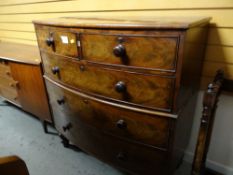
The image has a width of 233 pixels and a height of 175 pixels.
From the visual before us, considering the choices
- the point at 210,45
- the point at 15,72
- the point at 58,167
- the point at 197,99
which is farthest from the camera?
the point at 15,72

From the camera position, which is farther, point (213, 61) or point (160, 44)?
point (213, 61)

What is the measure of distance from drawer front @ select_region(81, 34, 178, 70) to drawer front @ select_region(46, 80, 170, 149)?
28 cm

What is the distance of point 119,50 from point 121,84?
18cm

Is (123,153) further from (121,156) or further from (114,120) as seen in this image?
(114,120)

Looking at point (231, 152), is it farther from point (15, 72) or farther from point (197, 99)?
point (15, 72)

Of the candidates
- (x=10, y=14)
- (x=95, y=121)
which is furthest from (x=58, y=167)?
(x=10, y=14)

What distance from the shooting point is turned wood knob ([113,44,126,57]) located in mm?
877

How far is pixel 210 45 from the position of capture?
122cm

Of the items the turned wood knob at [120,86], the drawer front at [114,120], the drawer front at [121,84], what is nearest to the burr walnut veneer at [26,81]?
the drawer front at [114,120]

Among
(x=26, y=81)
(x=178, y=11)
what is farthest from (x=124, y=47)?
(x=26, y=81)

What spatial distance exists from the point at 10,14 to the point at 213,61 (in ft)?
9.08

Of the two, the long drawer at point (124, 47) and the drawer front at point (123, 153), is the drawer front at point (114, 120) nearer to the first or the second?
the drawer front at point (123, 153)

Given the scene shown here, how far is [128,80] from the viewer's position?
95 centimetres

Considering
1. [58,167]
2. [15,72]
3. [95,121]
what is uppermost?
[15,72]
